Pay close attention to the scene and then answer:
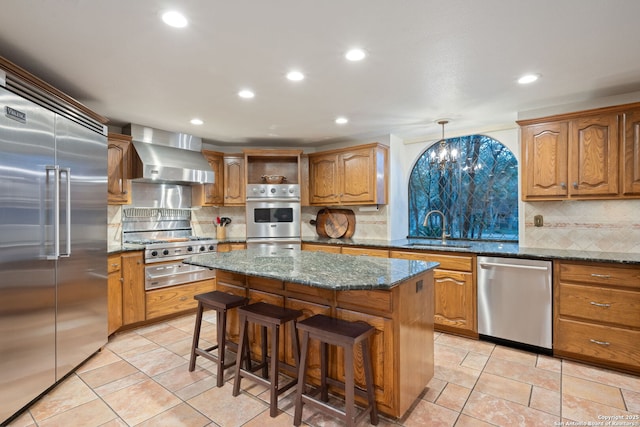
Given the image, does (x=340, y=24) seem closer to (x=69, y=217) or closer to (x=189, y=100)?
(x=189, y=100)

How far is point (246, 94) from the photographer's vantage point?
9.71 feet

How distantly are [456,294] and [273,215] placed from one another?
2673 mm

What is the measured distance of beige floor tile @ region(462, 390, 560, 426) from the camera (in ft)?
6.53

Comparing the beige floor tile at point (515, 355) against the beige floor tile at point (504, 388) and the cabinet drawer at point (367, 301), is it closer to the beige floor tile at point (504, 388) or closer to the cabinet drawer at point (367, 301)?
the beige floor tile at point (504, 388)

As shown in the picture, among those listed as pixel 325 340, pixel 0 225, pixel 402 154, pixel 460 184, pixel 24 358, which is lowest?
pixel 24 358

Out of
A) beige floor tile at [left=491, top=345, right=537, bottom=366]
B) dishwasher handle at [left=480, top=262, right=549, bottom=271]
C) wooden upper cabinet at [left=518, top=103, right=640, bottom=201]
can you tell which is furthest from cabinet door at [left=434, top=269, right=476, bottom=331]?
wooden upper cabinet at [left=518, top=103, right=640, bottom=201]

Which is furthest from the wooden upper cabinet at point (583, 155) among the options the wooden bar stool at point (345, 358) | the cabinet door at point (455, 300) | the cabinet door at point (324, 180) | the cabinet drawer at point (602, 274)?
the wooden bar stool at point (345, 358)

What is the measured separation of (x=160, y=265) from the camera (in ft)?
12.6

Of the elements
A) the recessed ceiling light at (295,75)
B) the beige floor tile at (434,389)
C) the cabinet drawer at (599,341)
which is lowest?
the beige floor tile at (434,389)

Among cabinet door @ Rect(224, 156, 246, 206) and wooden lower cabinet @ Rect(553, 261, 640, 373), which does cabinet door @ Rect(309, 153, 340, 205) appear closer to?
cabinet door @ Rect(224, 156, 246, 206)

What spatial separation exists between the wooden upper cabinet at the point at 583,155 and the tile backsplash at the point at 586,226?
29cm

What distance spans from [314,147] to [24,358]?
4.19 meters

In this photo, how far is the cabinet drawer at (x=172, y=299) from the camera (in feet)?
12.3

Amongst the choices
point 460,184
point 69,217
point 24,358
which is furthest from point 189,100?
point 460,184
